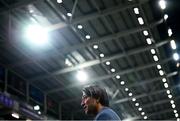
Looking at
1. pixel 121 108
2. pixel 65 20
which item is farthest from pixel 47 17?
pixel 121 108

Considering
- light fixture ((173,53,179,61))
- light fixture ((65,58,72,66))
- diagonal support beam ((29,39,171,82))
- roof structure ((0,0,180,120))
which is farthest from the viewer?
light fixture ((173,53,179,61))

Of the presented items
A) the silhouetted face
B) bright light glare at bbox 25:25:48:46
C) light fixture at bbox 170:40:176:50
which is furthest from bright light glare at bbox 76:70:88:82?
the silhouetted face

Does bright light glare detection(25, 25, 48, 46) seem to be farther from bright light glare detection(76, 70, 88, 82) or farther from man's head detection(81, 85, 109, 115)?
man's head detection(81, 85, 109, 115)

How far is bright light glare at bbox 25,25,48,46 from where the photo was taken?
15.1 meters

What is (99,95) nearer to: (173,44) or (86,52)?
(86,52)

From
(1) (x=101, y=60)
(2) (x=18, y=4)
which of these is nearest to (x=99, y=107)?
(2) (x=18, y=4)

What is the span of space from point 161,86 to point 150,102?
326 cm

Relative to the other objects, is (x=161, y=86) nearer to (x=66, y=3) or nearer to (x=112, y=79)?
(x=112, y=79)

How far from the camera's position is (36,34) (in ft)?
50.3

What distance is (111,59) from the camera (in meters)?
19.0

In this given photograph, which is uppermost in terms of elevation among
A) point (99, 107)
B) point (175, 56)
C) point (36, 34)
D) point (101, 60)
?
point (175, 56)

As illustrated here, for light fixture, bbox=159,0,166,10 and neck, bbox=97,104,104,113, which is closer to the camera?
neck, bbox=97,104,104,113

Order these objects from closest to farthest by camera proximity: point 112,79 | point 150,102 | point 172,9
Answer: point 172,9 < point 112,79 < point 150,102

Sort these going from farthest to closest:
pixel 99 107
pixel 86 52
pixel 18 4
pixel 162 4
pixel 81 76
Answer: pixel 81 76
pixel 86 52
pixel 162 4
pixel 18 4
pixel 99 107
